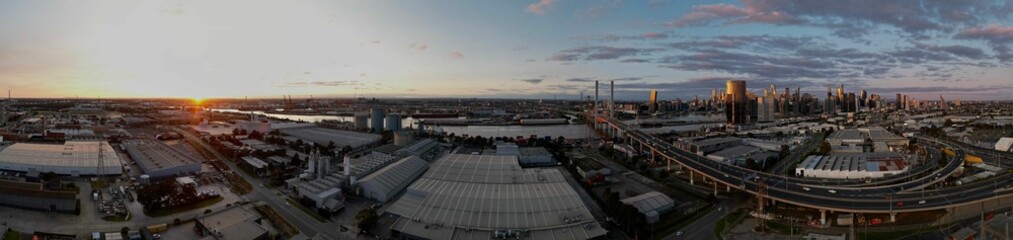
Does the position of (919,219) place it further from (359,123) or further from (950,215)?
(359,123)

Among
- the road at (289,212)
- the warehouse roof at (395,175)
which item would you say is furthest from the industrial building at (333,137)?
the warehouse roof at (395,175)

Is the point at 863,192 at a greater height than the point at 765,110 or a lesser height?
lesser

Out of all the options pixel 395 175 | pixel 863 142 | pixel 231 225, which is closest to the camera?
pixel 231 225

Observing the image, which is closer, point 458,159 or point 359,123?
point 458,159

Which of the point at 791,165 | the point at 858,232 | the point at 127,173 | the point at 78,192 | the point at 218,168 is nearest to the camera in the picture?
the point at 858,232

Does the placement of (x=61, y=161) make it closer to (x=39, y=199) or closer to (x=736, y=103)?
(x=39, y=199)

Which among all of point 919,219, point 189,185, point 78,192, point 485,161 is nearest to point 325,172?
point 189,185

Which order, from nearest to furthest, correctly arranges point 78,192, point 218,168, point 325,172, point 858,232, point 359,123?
point 858,232, point 78,192, point 325,172, point 218,168, point 359,123

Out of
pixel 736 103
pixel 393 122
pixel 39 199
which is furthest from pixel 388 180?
pixel 736 103
